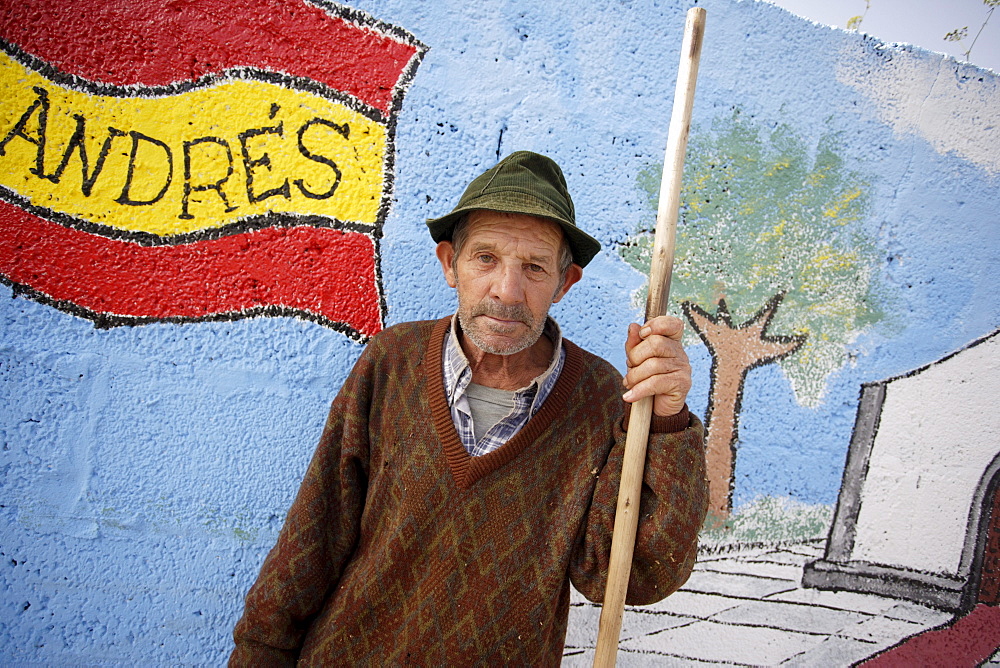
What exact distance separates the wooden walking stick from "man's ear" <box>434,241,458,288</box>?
0.61m

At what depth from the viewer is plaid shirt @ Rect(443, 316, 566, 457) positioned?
1.52 meters

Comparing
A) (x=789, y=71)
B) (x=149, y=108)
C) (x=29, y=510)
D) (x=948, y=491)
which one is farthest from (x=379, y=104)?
(x=948, y=491)

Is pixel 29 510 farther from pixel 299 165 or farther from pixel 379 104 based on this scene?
pixel 379 104

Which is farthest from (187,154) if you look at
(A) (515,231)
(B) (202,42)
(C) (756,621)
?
(C) (756,621)

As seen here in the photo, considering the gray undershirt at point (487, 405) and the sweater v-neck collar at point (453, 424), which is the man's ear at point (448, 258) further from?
the gray undershirt at point (487, 405)

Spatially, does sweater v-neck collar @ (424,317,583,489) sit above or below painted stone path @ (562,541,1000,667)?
above

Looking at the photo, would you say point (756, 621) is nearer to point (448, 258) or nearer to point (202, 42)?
point (448, 258)

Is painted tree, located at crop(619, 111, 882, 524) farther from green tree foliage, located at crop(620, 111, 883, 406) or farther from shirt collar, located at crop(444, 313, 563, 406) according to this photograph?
shirt collar, located at crop(444, 313, 563, 406)

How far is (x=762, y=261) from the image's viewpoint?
217cm

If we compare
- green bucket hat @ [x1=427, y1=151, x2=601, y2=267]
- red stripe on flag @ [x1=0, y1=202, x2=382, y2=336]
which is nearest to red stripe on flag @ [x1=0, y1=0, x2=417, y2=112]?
red stripe on flag @ [x1=0, y1=202, x2=382, y2=336]

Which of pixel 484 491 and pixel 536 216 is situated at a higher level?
pixel 536 216

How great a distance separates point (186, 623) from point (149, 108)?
178cm

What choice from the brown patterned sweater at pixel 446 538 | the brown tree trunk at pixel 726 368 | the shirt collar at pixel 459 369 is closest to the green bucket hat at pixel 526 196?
the shirt collar at pixel 459 369

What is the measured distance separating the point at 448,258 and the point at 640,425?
771mm
